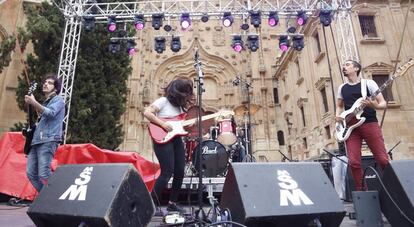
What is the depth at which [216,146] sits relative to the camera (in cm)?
619

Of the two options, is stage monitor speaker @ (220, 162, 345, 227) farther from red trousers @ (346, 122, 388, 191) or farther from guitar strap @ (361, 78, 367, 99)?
guitar strap @ (361, 78, 367, 99)

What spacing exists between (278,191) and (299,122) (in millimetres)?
15706

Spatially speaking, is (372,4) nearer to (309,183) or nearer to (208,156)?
(208,156)

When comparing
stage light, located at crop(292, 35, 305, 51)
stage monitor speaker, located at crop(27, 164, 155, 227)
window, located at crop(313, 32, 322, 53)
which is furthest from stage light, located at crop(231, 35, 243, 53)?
stage monitor speaker, located at crop(27, 164, 155, 227)

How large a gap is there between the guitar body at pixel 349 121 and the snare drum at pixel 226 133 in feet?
12.6

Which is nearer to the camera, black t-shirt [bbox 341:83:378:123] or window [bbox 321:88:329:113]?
black t-shirt [bbox 341:83:378:123]

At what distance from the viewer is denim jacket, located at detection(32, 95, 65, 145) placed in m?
3.39

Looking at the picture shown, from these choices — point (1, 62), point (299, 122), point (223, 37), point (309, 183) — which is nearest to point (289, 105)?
point (299, 122)

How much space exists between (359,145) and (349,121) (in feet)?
1.02

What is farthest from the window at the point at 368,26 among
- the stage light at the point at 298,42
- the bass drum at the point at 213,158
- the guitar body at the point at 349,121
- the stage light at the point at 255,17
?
the guitar body at the point at 349,121

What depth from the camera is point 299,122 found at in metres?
16.9

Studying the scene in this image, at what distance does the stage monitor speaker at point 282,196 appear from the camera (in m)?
1.94

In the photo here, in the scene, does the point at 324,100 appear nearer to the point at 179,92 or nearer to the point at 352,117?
the point at 352,117

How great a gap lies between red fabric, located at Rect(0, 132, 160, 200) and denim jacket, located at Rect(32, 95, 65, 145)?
225cm
